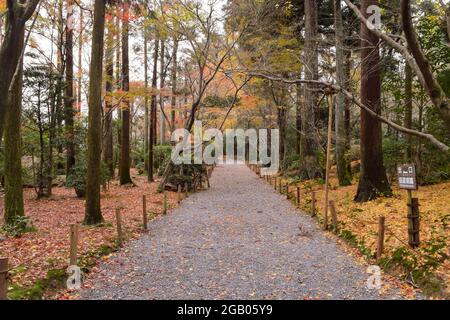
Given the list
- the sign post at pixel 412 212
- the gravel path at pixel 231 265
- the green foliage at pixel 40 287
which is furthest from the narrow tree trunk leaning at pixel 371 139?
the green foliage at pixel 40 287

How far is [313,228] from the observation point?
10.4 metres

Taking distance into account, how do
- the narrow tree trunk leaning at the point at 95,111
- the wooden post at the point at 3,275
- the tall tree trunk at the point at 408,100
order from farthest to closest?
the tall tree trunk at the point at 408,100 < the narrow tree trunk leaning at the point at 95,111 < the wooden post at the point at 3,275

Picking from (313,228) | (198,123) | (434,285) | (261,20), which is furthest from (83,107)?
(434,285)

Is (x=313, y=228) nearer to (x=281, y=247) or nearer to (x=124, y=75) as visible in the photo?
(x=281, y=247)

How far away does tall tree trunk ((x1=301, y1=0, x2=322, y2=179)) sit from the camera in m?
18.0

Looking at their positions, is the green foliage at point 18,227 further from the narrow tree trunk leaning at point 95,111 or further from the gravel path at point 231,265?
the gravel path at point 231,265

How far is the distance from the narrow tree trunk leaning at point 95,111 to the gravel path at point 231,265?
1823mm

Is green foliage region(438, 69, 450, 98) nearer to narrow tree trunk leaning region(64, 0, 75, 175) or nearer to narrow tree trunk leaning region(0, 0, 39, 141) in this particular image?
narrow tree trunk leaning region(0, 0, 39, 141)

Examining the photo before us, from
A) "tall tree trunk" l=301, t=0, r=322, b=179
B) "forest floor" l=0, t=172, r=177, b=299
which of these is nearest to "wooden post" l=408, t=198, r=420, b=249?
"forest floor" l=0, t=172, r=177, b=299

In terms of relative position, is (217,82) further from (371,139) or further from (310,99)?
(371,139)

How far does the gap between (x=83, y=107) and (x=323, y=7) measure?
19.1m

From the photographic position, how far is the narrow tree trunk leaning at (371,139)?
12.4 metres

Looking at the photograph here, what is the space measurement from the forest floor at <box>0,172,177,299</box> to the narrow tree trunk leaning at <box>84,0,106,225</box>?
67cm

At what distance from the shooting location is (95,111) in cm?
979
